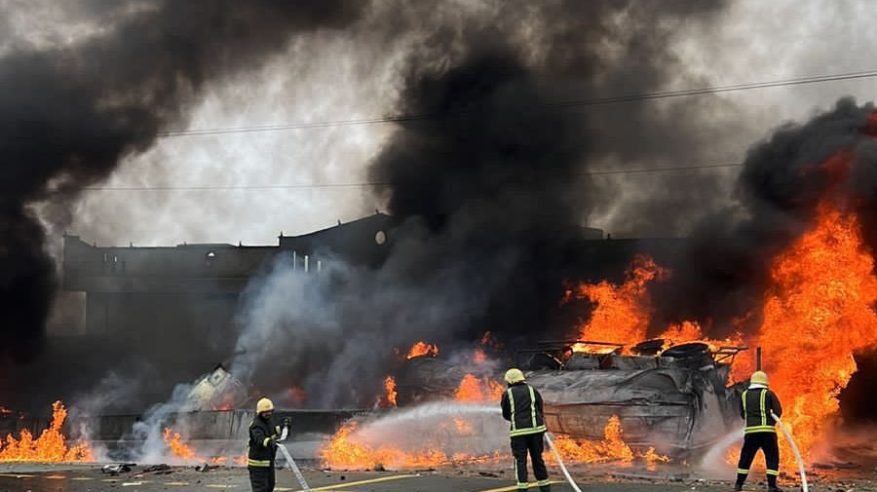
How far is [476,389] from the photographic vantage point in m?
18.1

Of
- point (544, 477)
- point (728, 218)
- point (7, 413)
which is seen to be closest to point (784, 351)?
point (728, 218)

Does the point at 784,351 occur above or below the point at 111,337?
below

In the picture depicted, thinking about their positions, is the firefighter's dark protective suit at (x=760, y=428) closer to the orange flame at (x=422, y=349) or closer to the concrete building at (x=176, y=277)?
the orange flame at (x=422, y=349)

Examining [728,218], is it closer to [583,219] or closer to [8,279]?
[583,219]

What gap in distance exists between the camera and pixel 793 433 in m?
15.0

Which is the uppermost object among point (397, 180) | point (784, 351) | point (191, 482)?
point (397, 180)

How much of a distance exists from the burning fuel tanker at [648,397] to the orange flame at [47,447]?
10316mm

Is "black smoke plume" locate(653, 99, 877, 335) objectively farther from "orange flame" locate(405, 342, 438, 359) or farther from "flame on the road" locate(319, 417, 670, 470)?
"flame on the road" locate(319, 417, 670, 470)

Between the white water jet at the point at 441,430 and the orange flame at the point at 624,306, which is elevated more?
the orange flame at the point at 624,306

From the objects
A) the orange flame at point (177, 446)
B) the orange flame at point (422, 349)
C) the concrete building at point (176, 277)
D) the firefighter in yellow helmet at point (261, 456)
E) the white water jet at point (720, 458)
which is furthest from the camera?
the concrete building at point (176, 277)

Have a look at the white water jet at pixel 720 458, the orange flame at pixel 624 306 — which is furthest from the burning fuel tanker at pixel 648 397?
the orange flame at pixel 624 306

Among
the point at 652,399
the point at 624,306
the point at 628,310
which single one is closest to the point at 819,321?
the point at 652,399

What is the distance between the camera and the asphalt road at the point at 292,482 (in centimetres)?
1146

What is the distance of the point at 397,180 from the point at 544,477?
2039cm
